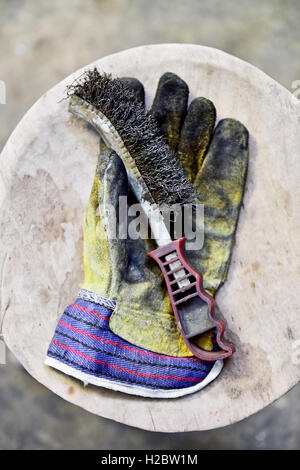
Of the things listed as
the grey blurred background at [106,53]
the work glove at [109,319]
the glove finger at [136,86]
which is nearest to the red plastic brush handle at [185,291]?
the work glove at [109,319]

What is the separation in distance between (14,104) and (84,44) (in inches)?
13.0

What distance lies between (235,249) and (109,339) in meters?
0.39

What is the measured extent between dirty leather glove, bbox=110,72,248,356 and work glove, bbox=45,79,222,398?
142 mm

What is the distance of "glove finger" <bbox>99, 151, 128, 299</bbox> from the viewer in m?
1.11

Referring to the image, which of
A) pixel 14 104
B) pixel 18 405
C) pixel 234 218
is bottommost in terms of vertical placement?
pixel 18 405

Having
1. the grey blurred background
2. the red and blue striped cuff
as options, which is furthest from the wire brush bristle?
the grey blurred background

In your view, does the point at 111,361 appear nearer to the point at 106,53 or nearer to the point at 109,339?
the point at 109,339

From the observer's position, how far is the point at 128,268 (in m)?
1.16

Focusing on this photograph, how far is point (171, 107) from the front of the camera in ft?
3.86

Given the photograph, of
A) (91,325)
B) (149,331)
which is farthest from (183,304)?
(91,325)

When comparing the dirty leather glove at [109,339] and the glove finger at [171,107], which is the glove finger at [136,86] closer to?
the glove finger at [171,107]

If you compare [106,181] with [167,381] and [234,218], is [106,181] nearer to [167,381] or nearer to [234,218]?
[234,218]

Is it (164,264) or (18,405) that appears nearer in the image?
(164,264)

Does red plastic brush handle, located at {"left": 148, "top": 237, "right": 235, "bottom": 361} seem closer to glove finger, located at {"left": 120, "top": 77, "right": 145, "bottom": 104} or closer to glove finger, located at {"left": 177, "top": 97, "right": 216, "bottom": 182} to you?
glove finger, located at {"left": 177, "top": 97, "right": 216, "bottom": 182}
